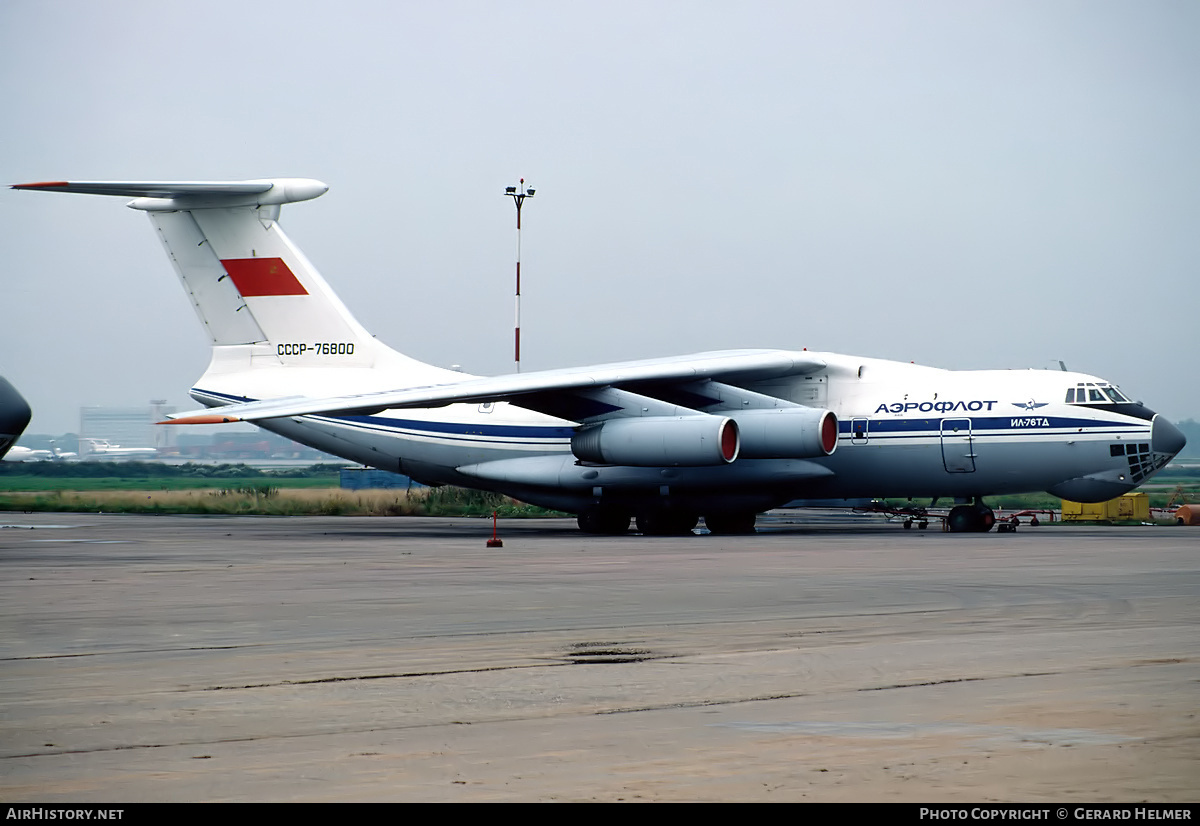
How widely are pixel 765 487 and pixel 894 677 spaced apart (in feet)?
62.7

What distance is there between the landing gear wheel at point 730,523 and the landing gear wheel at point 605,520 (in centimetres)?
163

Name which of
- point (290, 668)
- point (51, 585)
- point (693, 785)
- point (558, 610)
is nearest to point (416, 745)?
point (693, 785)

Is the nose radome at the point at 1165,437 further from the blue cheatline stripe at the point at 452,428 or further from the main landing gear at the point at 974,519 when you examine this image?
the blue cheatline stripe at the point at 452,428

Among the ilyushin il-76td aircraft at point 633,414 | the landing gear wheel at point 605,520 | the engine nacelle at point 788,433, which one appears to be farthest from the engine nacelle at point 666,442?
the landing gear wheel at point 605,520

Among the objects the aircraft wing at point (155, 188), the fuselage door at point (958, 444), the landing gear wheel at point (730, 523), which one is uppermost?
the aircraft wing at point (155, 188)

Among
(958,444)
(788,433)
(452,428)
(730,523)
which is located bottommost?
(730,523)

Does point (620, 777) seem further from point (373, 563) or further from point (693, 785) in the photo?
point (373, 563)

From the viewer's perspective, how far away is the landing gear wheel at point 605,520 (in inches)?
1111

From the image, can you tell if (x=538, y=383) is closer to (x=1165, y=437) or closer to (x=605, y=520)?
(x=605, y=520)

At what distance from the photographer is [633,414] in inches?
1037

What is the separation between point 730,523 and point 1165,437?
25.7 feet

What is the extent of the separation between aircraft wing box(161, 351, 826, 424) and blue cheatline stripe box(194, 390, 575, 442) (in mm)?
1015

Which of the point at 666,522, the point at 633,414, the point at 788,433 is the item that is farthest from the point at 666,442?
the point at 666,522

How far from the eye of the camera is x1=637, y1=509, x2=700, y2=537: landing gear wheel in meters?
27.6
